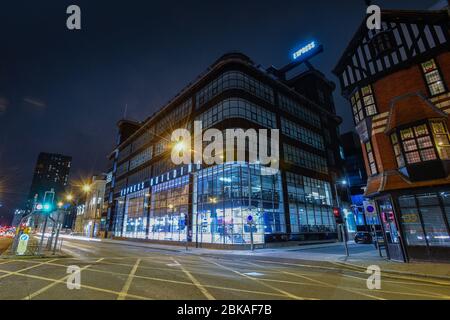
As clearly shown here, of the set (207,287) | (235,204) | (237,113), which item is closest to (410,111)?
(207,287)

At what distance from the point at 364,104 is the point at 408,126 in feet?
13.2

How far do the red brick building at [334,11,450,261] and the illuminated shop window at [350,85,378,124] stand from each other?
0.07 m

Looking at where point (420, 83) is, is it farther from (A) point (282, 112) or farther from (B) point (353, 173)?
(B) point (353, 173)

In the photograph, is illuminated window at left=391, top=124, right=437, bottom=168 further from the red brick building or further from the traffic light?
the traffic light

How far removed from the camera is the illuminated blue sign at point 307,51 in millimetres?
48588

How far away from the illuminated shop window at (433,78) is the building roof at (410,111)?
94cm

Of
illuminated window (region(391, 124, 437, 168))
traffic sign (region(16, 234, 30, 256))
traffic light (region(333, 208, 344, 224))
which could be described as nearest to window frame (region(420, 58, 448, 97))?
illuminated window (region(391, 124, 437, 168))

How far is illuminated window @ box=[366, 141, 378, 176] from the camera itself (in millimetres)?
17891

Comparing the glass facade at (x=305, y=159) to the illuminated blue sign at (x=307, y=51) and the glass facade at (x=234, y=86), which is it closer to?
the glass facade at (x=234, y=86)

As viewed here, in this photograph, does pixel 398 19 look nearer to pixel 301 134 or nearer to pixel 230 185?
pixel 230 185

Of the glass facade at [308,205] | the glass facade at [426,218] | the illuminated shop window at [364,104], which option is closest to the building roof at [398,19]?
the illuminated shop window at [364,104]

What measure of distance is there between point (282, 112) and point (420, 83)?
2373 cm

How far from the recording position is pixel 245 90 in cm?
3362

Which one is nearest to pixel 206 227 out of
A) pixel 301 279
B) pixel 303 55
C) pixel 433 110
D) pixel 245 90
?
pixel 245 90
